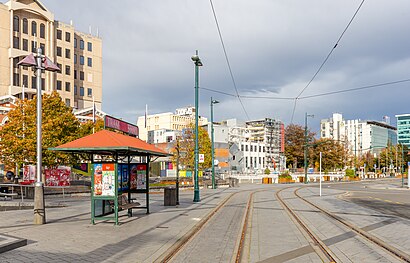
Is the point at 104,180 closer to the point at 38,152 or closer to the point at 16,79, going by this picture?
the point at 38,152

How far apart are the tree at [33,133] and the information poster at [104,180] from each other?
24955mm

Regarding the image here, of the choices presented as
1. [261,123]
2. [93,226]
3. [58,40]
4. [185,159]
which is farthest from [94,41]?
[261,123]

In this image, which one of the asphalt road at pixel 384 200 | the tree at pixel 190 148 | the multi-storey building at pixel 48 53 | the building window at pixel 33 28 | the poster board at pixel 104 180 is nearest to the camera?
the poster board at pixel 104 180

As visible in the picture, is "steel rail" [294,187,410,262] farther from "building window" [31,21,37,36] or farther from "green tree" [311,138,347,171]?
"green tree" [311,138,347,171]

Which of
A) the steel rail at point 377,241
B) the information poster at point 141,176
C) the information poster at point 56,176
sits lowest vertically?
the steel rail at point 377,241

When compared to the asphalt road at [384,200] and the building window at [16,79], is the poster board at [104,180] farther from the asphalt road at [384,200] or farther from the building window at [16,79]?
the building window at [16,79]

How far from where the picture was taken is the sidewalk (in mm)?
8484

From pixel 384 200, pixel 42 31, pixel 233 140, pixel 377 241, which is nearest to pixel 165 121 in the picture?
pixel 233 140

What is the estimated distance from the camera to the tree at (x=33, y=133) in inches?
1417

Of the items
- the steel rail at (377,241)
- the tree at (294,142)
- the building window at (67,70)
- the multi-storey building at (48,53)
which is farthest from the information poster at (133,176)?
the tree at (294,142)

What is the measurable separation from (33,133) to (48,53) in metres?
42.2

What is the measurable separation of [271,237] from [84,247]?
5.07m

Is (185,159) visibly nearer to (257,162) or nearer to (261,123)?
(257,162)

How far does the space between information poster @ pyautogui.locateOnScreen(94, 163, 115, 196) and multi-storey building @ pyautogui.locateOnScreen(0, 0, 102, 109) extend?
51348 mm
